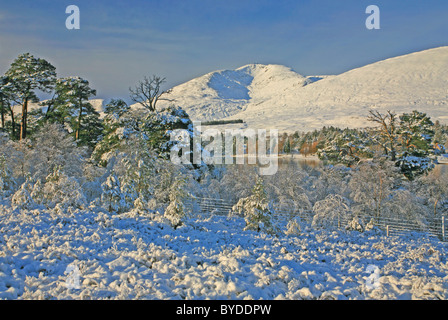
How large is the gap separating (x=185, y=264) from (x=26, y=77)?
28.8m

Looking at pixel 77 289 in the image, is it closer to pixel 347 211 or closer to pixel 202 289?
pixel 202 289

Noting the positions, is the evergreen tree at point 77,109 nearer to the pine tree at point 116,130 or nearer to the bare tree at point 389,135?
the pine tree at point 116,130

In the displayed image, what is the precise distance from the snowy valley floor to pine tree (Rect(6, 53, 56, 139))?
21413mm

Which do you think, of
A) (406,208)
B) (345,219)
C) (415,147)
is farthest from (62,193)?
(415,147)

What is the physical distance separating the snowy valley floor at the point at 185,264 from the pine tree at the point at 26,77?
843 inches

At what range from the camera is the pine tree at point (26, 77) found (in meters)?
27.3

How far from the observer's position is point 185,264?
23.2 feet

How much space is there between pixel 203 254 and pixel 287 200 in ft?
59.2

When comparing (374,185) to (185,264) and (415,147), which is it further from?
(185,264)

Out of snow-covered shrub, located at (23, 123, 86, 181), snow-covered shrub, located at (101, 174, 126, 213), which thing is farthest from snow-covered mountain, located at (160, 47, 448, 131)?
snow-covered shrub, located at (101, 174, 126, 213)

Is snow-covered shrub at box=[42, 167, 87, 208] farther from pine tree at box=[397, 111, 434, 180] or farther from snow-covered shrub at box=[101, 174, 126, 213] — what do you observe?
pine tree at box=[397, 111, 434, 180]

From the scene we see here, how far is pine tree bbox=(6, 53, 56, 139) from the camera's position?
27.3 meters
